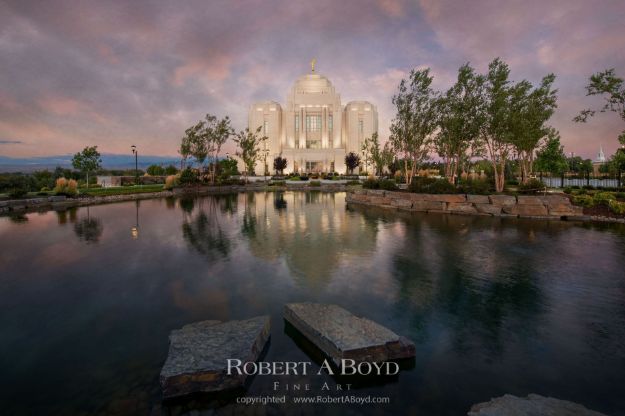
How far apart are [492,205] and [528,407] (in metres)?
18.4

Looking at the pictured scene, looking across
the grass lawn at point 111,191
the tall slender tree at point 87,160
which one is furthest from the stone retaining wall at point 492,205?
the tall slender tree at point 87,160

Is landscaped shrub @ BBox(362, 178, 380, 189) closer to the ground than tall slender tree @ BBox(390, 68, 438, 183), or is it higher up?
closer to the ground

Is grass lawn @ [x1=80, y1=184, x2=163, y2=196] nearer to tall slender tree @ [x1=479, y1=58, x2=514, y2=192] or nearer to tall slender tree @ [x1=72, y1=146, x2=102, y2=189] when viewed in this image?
tall slender tree @ [x1=72, y1=146, x2=102, y2=189]

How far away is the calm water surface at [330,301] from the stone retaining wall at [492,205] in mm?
4553

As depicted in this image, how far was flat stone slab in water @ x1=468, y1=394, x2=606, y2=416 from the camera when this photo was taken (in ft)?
10.9

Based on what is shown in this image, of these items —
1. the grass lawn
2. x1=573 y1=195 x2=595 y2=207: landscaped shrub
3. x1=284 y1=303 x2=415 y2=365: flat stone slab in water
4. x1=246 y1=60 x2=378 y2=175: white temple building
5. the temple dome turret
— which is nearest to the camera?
x1=284 y1=303 x2=415 y2=365: flat stone slab in water

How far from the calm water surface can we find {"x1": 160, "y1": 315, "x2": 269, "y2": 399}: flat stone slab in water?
0.75ft

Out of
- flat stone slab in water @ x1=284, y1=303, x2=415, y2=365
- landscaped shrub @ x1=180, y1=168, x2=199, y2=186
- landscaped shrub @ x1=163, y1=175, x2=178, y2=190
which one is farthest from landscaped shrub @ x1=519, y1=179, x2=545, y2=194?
landscaped shrub @ x1=163, y1=175, x2=178, y2=190

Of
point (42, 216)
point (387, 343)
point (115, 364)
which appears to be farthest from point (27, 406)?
point (42, 216)

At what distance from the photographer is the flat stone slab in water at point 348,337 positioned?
14.6 ft

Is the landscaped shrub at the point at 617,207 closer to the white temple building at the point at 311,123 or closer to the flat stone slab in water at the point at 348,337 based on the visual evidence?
the flat stone slab in water at the point at 348,337

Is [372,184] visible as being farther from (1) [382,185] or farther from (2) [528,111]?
(2) [528,111]

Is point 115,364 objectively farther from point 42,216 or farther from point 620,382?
point 42,216

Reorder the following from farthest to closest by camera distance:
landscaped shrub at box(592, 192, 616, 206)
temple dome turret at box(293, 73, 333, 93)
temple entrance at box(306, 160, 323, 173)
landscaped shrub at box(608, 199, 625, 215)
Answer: temple dome turret at box(293, 73, 333, 93)
temple entrance at box(306, 160, 323, 173)
landscaped shrub at box(592, 192, 616, 206)
landscaped shrub at box(608, 199, 625, 215)
